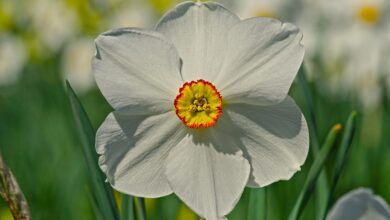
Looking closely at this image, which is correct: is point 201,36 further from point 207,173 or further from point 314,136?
point 314,136

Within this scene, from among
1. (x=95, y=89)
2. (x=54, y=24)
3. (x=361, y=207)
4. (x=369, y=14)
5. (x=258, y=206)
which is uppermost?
(x=361, y=207)

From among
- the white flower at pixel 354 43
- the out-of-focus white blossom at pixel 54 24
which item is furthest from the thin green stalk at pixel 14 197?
the out-of-focus white blossom at pixel 54 24

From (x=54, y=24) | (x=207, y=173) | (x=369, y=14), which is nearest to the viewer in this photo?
(x=207, y=173)

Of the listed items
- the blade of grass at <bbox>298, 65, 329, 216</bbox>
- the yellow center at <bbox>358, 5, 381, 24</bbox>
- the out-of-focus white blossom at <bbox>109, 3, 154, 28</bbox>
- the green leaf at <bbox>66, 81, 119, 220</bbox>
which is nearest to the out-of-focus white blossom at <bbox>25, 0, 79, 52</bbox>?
the out-of-focus white blossom at <bbox>109, 3, 154, 28</bbox>

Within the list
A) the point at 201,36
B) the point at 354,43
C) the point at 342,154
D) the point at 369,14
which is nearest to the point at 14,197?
the point at 201,36

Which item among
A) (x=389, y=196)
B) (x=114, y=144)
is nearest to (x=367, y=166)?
(x=389, y=196)

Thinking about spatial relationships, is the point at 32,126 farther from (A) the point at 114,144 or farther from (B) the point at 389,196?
(A) the point at 114,144

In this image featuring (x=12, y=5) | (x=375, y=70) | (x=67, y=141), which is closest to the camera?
(x=67, y=141)
